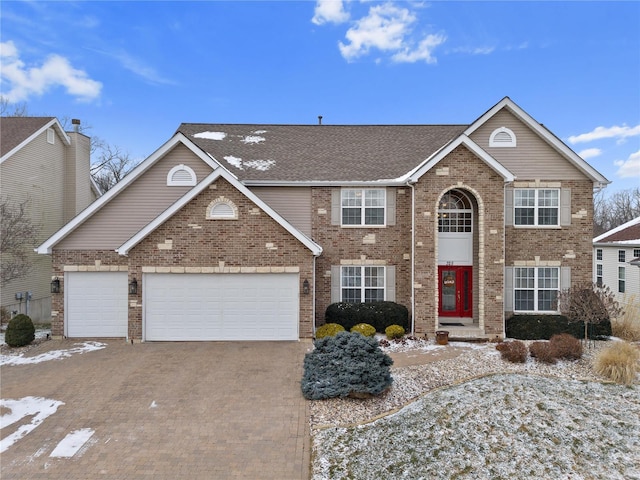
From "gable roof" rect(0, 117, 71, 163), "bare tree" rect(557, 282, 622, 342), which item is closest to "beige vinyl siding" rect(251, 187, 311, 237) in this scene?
"bare tree" rect(557, 282, 622, 342)

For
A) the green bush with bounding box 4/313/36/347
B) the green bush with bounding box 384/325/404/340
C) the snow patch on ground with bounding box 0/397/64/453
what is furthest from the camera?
the green bush with bounding box 384/325/404/340

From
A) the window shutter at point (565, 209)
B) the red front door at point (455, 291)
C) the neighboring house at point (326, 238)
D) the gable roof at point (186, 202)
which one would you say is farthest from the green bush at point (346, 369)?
the window shutter at point (565, 209)

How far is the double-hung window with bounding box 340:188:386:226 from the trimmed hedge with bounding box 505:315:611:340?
21.3 ft

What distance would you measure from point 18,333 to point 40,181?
982cm

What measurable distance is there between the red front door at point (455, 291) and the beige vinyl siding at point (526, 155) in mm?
4523

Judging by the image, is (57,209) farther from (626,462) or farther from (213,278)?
(626,462)

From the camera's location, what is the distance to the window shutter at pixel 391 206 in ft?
47.9

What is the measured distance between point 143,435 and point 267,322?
5898 millimetres

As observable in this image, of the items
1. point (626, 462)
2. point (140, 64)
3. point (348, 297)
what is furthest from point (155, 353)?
point (140, 64)

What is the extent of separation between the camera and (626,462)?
621cm

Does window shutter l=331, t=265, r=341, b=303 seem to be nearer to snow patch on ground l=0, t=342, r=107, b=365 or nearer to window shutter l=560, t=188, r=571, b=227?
snow patch on ground l=0, t=342, r=107, b=365

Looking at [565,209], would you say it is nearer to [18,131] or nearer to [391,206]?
[391,206]

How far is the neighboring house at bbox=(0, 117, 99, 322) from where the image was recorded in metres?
17.0

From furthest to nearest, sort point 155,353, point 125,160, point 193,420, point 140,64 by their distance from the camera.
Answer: point 125,160, point 140,64, point 155,353, point 193,420
